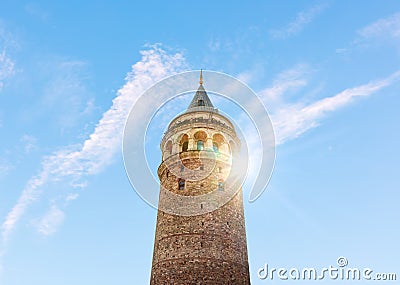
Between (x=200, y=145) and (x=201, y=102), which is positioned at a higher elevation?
(x=201, y=102)

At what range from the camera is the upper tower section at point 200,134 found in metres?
26.0

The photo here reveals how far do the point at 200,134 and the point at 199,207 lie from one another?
18.0ft

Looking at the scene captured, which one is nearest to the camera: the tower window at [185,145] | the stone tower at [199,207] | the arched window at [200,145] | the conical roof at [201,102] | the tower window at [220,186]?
the stone tower at [199,207]

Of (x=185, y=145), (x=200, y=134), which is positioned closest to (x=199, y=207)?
(x=185, y=145)

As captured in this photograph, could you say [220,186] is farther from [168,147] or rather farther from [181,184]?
[168,147]

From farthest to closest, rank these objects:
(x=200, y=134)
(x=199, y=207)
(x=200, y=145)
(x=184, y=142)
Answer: (x=184, y=142), (x=200, y=134), (x=200, y=145), (x=199, y=207)

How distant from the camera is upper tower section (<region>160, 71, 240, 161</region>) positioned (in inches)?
1025

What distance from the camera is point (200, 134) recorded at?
86.6ft

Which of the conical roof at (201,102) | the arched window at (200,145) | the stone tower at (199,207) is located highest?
the conical roof at (201,102)

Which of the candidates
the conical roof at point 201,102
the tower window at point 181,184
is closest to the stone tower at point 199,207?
the tower window at point 181,184

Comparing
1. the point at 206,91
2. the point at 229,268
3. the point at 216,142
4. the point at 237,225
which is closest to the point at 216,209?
the point at 237,225

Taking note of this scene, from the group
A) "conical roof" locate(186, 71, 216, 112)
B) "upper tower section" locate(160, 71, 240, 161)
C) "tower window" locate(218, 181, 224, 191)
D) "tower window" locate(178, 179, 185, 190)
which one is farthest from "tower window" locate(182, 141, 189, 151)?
"tower window" locate(218, 181, 224, 191)

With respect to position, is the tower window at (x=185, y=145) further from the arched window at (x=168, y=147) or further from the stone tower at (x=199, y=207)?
the arched window at (x=168, y=147)

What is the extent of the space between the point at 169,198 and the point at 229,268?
580 centimetres
